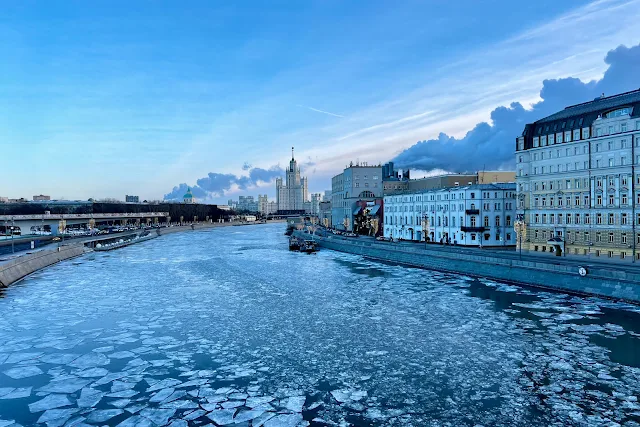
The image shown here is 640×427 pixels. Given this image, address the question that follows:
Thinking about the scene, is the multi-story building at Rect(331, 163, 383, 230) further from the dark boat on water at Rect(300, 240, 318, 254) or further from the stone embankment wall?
the stone embankment wall

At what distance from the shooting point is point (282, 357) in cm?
2159

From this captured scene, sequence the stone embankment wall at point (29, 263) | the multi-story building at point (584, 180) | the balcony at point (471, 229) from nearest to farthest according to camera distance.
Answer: the stone embankment wall at point (29, 263) < the multi-story building at point (584, 180) < the balcony at point (471, 229)

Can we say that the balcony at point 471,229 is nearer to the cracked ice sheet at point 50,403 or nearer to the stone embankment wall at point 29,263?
the stone embankment wall at point 29,263

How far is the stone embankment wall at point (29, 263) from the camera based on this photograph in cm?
4560

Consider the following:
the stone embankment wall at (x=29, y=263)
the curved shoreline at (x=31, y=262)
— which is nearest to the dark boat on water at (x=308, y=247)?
the curved shoreline at (x=31, y=262)

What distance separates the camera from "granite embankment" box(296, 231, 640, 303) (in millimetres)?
34125

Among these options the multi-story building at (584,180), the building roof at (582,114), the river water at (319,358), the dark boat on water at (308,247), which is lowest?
the dark boat on water at (308,247)

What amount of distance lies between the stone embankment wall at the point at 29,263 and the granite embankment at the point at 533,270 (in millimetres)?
48217

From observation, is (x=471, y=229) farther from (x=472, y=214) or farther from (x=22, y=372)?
(x=22, y=372)

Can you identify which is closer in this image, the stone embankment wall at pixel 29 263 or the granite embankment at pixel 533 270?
the granite embankment at pixel 533 270

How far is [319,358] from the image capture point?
21469 mm

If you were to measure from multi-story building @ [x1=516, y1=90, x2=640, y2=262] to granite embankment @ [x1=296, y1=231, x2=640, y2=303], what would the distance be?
20.9 ft

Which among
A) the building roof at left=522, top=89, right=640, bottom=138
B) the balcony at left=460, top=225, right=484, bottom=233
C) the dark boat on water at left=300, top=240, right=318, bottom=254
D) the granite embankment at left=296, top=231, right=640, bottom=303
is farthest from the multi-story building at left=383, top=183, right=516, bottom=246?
the dark boat on water at left=300, top=240, right=318, bottom=254

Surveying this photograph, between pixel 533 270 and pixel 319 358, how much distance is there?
95.3 ft
